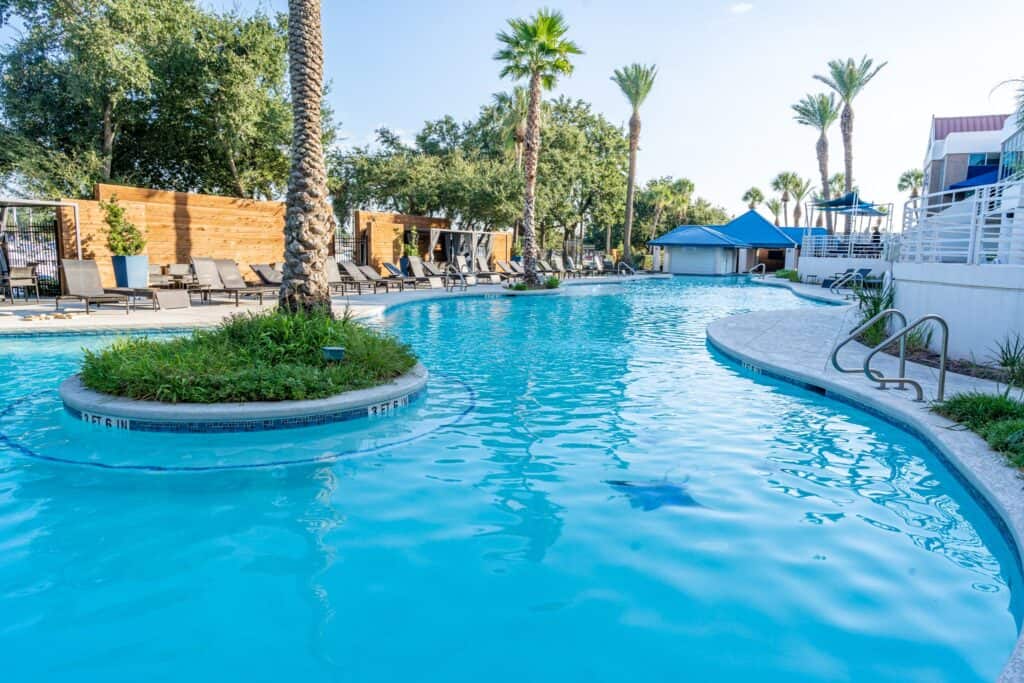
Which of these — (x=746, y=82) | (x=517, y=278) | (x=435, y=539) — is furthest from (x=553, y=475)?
(x=517, y=278)

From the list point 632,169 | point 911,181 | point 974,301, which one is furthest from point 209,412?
point 911,181

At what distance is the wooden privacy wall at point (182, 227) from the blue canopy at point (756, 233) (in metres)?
28.4

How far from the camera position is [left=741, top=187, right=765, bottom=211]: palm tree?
6994 cm

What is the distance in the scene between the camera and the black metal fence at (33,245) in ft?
52.7

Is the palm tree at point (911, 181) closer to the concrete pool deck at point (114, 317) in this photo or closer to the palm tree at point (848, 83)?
the palm tree at point (848, 83)

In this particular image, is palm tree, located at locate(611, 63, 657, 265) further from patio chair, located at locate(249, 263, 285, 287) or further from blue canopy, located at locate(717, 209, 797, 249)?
patio chair, located at locate(249, 263, 285, 287)

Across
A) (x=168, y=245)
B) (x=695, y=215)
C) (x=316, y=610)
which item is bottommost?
(x=316, y=610)

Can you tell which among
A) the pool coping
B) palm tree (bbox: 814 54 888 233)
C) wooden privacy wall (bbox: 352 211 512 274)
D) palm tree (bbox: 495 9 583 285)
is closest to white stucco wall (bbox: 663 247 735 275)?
palm tree (bbox: 814 54 888 233)

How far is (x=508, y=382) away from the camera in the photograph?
8477mm

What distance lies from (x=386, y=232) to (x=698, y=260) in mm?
21699

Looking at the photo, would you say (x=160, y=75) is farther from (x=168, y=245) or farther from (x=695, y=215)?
(x=695, y=215)

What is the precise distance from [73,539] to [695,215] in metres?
59.4

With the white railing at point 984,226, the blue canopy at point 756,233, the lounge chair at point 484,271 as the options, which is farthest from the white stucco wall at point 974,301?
the blue canopy at point 756,233

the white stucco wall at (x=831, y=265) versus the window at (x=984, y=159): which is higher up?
the window at (x=984, y=159)
